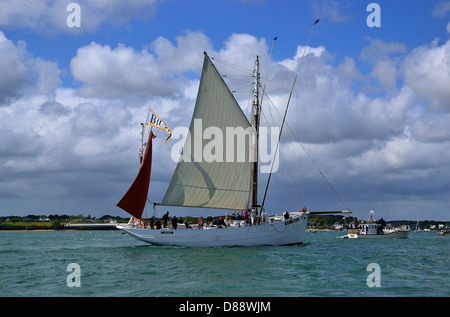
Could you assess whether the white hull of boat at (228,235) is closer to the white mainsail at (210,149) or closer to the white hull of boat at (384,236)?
the white mainsail at (210,149)

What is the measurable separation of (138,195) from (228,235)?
36.1ft

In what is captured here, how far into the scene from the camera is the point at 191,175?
1869 inches

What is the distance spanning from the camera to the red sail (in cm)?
4947

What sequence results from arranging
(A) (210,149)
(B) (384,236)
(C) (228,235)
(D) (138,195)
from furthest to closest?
1. (B) (384,236)
2. (D) (138,195)
3. (A) (210,149)
4. (C) (228,235)

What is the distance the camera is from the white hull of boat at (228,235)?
1855 inches

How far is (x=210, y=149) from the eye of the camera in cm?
4747

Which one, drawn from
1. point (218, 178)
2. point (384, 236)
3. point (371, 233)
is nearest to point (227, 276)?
point (218, 178)

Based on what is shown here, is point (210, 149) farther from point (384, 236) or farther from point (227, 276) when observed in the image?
point (384, 236)

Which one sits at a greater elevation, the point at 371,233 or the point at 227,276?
the point at 227,276

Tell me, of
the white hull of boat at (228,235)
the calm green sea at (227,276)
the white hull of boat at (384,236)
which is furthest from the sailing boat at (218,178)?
the white hull of boat at (384,236)
